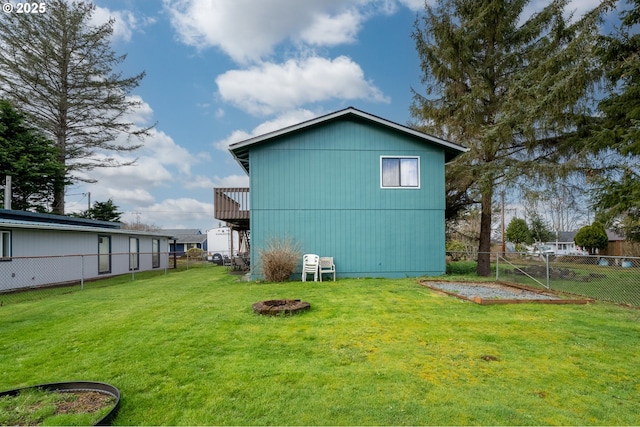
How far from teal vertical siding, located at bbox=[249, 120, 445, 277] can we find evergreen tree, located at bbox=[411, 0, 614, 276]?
1.82 m

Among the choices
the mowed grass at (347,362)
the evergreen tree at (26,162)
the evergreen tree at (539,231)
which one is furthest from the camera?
the evergreen tree at (539,231)

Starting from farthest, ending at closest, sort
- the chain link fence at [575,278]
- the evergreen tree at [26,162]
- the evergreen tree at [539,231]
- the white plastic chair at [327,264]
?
1. the evergreen tree at [539,231]
2. the evergreen tree at [26,162]
3. the white plastic chair at [327,264]
4. the chain link fence at [575,278]

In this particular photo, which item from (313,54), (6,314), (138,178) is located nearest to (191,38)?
(313,54)

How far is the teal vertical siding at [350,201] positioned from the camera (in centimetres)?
1102

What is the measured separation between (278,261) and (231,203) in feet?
14.4

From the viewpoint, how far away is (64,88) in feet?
65.8

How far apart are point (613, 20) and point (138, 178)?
2879 cm

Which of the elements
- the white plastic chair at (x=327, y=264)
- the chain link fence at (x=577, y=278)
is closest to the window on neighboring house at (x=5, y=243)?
the white plastic chair at (x=327, y=264)

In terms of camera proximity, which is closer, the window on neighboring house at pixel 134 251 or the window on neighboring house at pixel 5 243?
the window on neighboring house at pixel 5 243

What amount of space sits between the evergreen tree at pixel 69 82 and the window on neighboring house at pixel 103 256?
7.78 metres

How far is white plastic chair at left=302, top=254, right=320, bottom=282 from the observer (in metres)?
10.4

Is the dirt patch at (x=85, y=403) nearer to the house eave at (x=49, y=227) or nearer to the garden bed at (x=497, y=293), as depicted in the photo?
the garden bed at (x=497, y=293)

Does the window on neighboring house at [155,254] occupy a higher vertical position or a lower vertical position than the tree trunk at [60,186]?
lower

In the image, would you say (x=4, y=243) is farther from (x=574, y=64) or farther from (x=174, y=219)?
(x=174, y=219)
